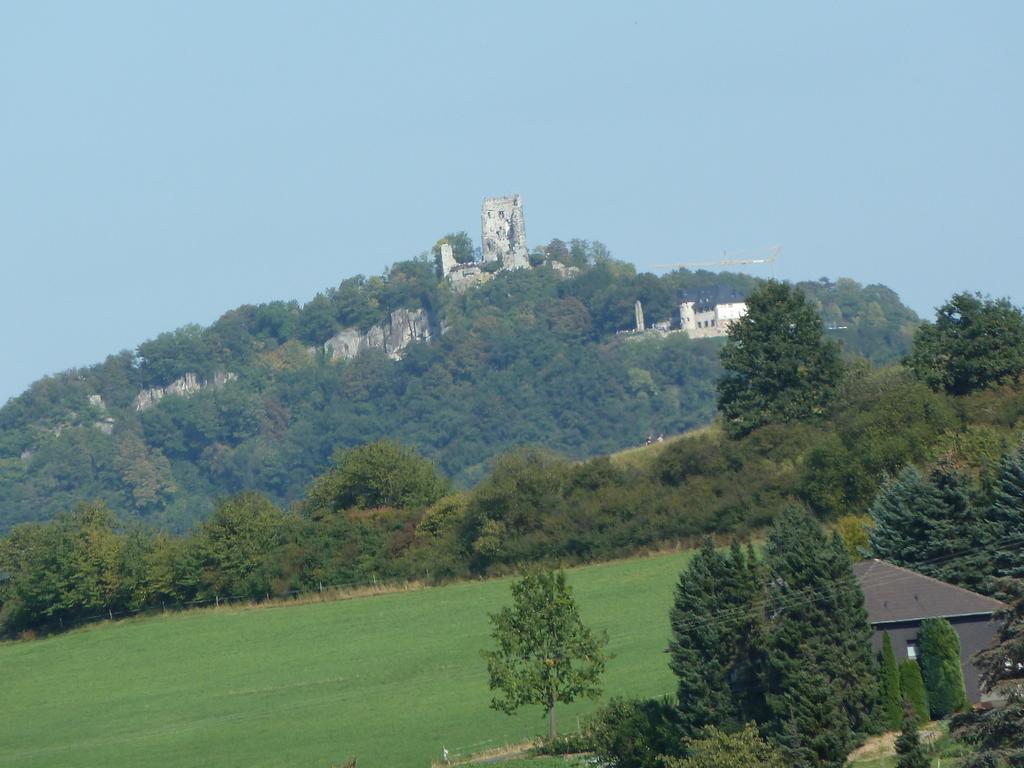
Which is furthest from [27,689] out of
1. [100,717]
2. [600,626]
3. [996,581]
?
[996,581]

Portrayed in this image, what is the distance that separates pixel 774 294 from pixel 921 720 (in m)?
51.8

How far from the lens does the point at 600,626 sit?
53.6 metres

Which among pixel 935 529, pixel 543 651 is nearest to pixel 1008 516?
pixel 935 529

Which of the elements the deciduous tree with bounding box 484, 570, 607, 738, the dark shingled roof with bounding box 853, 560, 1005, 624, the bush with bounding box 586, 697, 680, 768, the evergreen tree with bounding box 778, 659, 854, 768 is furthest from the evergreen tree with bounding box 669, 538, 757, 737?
the deciduous tree with bounding box 484, 570, 607, 738

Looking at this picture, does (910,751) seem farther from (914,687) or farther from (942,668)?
(942,668)

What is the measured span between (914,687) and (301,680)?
23.5m

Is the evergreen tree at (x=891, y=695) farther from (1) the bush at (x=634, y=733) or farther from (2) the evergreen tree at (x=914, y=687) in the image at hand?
(1) the bush at (x=634, y=733)

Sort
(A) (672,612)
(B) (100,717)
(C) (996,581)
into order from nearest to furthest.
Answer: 1. (C) (996,581)
2. (A) (672,612)
3. (B) (100,717)

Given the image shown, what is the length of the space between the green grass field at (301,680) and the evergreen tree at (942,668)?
8.33 m

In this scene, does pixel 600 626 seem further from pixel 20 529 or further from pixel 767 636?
pixel 20 529

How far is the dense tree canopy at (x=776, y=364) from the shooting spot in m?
80.6

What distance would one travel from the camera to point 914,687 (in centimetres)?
3622

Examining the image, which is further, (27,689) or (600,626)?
(27,689)

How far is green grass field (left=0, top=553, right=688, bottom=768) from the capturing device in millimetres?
43594
